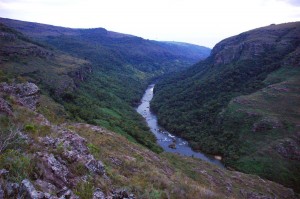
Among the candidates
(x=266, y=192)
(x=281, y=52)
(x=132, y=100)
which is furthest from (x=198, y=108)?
(x=266, y=192)

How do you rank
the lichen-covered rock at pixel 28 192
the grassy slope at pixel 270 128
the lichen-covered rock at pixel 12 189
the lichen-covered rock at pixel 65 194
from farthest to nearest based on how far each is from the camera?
the grassy slope at pixel 270 128 → the lichen-covered rock at pixel 65 194 → the lichen-covered rock at pixel 28 192 → the lichen-covered rock at pixel 12 189

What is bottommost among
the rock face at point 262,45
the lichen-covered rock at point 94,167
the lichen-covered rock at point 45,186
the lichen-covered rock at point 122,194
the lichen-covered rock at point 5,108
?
the lichen-covered rock at point 122,194

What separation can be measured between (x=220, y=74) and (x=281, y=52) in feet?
107

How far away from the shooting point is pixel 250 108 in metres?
87.5

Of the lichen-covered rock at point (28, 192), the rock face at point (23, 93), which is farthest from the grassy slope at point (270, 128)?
the lichen-covered rock at point (28, 192)

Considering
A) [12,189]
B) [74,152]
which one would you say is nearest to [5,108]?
[74,152]

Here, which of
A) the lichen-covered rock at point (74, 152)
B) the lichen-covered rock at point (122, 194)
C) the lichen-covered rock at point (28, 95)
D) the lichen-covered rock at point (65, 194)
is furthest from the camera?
the lichen-covered rock at point (28, 95)

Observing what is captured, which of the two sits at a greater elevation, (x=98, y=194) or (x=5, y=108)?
(x=5, y=108)

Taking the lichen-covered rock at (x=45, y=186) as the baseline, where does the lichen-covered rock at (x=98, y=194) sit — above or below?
below

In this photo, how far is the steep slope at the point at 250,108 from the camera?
229 feet

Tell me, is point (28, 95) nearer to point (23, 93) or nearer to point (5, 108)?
point (23, 93)

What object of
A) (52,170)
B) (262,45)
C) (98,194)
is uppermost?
(262,45)

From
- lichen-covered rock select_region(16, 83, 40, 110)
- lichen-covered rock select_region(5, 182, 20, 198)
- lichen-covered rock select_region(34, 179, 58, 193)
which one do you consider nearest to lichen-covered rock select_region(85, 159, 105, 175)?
lichen-covered rock select_region(34, 179, 58, 193)

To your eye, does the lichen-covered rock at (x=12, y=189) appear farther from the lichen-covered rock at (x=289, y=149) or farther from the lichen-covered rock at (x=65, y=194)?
the lichen-covered rock at (x=289, y=149)
